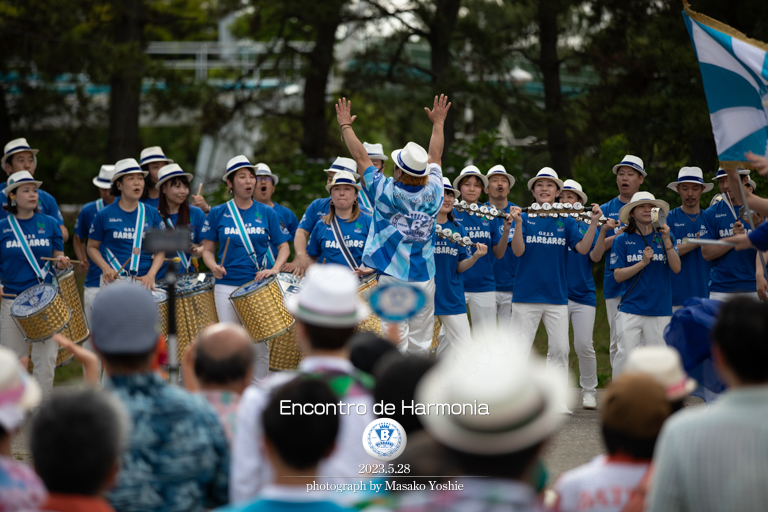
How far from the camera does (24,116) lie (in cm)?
1886

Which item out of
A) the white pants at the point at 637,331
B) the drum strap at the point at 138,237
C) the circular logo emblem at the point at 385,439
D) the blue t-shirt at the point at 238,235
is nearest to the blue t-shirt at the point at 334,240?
the blue t-shirt at the point at 238,235

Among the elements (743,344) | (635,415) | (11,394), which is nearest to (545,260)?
(635,415)

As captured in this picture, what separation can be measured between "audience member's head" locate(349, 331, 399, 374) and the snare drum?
3.25 meters

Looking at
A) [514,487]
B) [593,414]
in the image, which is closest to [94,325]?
[514,487]

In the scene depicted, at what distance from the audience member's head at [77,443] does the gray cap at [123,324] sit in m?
0.49

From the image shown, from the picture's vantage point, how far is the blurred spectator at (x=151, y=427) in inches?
111

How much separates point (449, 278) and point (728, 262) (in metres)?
2.64

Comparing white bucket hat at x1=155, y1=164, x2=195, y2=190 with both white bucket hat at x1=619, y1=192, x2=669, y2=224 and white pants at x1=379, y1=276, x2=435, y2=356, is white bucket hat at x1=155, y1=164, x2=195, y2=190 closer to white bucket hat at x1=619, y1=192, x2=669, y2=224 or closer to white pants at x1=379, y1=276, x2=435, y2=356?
white pants at x1=379, y1=276, x2=435, y2=356

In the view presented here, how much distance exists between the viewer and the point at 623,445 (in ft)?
9.45

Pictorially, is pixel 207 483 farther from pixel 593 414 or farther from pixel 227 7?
pixel 227 7

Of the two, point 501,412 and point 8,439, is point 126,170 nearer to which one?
point 8,439

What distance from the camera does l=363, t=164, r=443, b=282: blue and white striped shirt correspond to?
670cm

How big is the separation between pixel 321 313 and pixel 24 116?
1791 cm

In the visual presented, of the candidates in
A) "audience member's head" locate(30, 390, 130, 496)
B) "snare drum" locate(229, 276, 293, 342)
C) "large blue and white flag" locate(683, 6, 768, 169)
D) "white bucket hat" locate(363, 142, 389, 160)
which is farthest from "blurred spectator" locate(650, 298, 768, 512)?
"white bucket hat" locate(363, 142, 389, 160)
